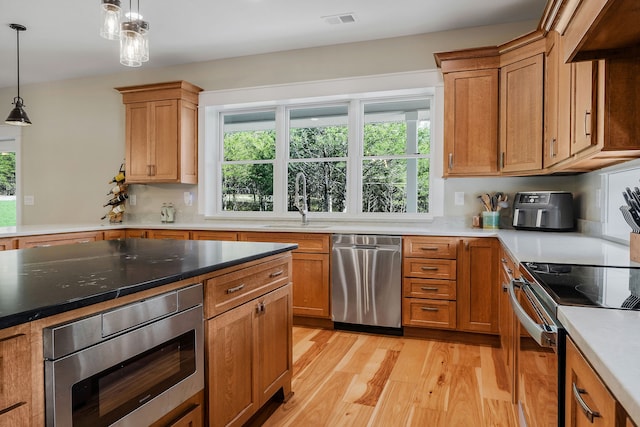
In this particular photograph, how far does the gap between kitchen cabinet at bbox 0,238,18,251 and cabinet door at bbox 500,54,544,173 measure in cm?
395

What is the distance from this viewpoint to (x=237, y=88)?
4.47 metres

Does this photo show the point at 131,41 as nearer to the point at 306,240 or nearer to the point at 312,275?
the point at 306,240

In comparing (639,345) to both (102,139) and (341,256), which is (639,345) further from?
(102,139)

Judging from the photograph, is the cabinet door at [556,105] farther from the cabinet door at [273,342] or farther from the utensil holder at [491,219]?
the cabinet door at [273,342]

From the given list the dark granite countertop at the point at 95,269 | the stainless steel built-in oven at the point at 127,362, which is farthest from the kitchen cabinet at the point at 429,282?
the stainless steel built-in oven at the point at 127,362

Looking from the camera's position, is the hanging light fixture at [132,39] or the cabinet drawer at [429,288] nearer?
the hanging light fixture at [132,39]

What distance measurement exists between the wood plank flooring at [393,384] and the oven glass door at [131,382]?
83cm

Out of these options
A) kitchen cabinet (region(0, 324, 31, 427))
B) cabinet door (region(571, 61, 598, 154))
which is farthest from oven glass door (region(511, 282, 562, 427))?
kitchen cabinet (region(0, 324, 31, 427))

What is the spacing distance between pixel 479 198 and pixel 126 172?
12.2 ft

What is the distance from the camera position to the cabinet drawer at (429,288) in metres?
3.29

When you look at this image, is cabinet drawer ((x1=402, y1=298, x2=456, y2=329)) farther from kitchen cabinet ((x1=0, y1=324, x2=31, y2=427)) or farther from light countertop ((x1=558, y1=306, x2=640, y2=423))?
kitchen cabinet ((x1=0, y1=324, x2=31, y2=427))

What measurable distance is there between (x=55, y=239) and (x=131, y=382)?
9.94 feet

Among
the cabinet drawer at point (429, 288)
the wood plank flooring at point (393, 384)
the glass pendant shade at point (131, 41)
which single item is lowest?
the wood plank flooring at point (393, 384)

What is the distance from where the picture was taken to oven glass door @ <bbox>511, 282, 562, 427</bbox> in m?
1.05
